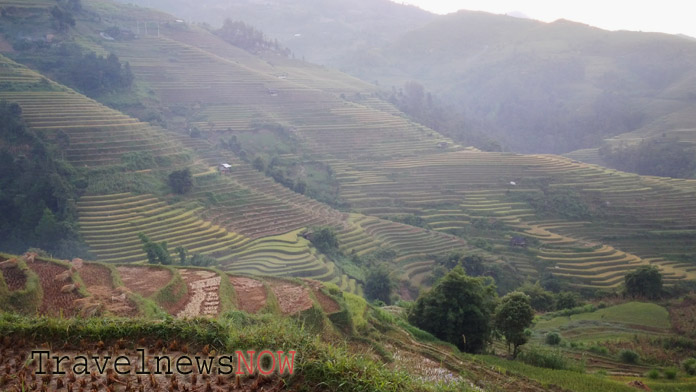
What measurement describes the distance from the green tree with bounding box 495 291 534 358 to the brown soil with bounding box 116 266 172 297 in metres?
9.17

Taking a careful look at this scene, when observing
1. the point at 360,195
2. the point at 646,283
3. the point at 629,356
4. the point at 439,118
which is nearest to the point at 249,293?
the point at 629,356

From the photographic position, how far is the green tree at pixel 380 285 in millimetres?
23547

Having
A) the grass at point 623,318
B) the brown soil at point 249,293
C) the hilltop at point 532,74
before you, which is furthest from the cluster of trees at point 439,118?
the brown soil at point 249,293

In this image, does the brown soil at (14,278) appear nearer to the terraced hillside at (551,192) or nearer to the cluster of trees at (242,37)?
the terraced hillside at (551,192)

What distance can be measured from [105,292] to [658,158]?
5731 centimetres

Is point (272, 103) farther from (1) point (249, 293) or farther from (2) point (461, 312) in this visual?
(2) point (461, 312)

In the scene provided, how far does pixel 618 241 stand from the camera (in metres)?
31.0

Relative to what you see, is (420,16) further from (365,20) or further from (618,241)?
(618,241)

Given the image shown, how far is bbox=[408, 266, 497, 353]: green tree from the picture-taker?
1277 centimetres

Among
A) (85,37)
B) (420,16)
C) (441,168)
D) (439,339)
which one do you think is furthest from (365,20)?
(439,339)

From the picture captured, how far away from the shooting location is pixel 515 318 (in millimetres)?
11852

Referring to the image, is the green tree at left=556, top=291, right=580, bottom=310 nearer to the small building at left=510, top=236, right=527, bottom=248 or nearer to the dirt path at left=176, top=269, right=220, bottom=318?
the small building at left=510, top=236, right=527, bottom=248

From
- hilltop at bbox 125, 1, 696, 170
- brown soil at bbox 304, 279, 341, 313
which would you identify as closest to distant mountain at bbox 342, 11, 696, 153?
hilltop at bbox 125, 1, 696, 170

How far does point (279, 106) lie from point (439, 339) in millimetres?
43545
